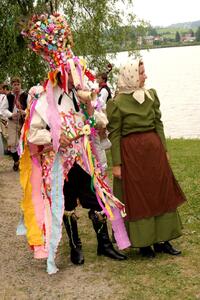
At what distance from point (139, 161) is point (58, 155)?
2.22 feet

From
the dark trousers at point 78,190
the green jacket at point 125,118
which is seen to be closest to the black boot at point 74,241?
the dark trousers at point 78,190

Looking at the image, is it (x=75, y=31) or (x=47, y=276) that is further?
(x=75, y=31)

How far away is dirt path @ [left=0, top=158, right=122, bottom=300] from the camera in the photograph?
164 inches

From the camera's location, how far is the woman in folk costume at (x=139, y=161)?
4.50 m

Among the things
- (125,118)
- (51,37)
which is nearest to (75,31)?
(51,37)

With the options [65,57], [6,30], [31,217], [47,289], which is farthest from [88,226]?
[6,30]

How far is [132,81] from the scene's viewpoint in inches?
176

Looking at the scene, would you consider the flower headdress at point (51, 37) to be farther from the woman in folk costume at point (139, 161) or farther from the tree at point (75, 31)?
the tree at point (75, 31)

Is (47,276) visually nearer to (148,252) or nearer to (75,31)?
(148,252)

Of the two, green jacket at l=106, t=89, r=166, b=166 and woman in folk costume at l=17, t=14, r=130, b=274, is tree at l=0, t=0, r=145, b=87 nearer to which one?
woman in folk costume at l=17, t=14, r=130, b=274

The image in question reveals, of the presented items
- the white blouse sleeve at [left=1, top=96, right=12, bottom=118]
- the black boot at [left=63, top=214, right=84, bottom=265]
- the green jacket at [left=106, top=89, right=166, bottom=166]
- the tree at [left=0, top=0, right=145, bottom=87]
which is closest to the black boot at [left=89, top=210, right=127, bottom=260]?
the black boot at [left=63, top=214, right=84, bottom=265]

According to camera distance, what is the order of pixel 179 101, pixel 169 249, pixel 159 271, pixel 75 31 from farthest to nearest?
pixel 179 101, pixel 75 31, pixel 169 249, pixel 159 271

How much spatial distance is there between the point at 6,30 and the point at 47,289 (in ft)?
26.4

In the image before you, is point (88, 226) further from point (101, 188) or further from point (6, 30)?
point (6, 30)
